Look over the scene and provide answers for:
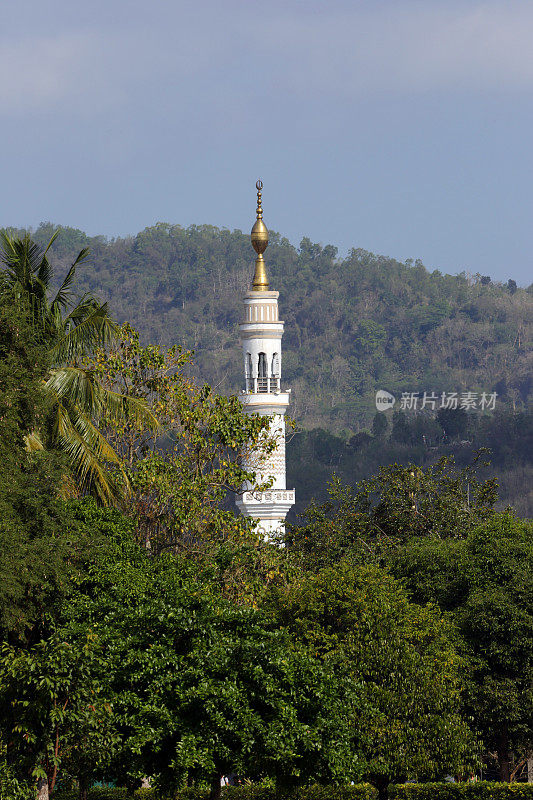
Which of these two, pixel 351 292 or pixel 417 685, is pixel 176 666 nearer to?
pixel 417 685

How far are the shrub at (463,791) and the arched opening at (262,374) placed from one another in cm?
1724

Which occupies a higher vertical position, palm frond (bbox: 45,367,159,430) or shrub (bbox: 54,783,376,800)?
palm frond (bbox: 45,367,159,430)

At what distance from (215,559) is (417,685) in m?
4.12

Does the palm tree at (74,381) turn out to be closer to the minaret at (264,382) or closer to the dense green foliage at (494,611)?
the dense green foliage at (494,611)

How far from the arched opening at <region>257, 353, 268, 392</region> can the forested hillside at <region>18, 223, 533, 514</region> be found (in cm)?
9697

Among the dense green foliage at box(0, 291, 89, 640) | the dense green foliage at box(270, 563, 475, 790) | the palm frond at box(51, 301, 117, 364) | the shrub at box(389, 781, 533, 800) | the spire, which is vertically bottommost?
the shrub at box(389, 781, 533, 800)

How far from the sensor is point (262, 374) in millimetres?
40719

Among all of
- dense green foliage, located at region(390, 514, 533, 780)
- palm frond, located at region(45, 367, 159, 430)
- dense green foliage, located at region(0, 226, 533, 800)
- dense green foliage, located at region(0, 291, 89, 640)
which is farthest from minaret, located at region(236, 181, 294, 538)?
dense green foliage, located at region(0, 291, 89, 640)

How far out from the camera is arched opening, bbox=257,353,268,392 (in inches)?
1594

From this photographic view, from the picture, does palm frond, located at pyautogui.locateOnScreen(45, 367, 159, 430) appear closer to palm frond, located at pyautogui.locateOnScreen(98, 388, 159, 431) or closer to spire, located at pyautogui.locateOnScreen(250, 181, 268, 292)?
palm frond, located at pyautogui.locateOnScreen(98, 388, 159, 431)

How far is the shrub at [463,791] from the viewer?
25094 millimetres

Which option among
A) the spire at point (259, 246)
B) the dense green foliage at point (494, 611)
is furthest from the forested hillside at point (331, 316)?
the dense green foliage at point (494, 611)

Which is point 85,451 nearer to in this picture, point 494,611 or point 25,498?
point 25,498

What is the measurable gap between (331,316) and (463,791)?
157035 mm
